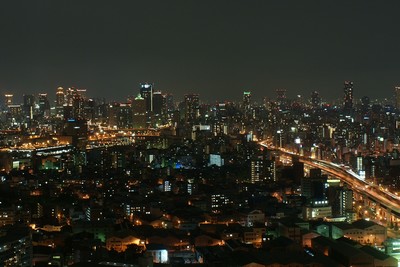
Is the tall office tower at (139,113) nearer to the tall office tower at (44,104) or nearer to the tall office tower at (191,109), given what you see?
the tall office tower at (191,109)

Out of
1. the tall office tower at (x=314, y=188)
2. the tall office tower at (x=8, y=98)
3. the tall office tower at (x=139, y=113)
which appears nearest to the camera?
the tall office tower at (x=314, y=188)

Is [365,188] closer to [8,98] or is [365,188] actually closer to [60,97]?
[60,97]

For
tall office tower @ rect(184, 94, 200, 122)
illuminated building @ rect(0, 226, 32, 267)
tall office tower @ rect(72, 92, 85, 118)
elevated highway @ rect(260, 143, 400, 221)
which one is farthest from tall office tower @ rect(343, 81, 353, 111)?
illuminated building @ rect(0, 226, 32, 267)

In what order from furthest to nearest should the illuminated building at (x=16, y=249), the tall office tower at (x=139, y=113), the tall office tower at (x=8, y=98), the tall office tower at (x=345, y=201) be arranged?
the tall office tower at (x=8, y=98) < the tall office tower at (x=139, y=113) < the tall office tower at (x=345, y=201) < the illuminated building at (x=16, y=249)

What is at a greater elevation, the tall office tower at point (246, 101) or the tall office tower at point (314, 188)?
the tall office tower at point (246, 101)

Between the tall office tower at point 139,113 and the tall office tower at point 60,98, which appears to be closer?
the tall office tower at point 139,113

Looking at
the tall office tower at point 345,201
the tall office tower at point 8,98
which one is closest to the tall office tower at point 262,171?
the tall office tower at point 345,201

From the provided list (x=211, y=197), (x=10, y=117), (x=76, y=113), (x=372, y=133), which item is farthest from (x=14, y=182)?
(x=10, y=117)
